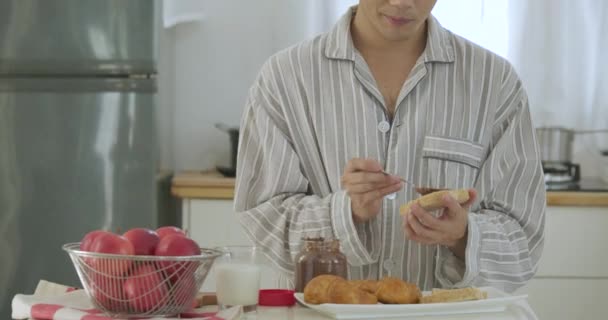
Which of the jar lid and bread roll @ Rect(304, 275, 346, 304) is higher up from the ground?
bread roll @ Rect(304, 275, 346, 304)

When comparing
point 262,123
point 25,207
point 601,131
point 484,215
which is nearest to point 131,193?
point 25,207

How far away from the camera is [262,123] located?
1.63 meters

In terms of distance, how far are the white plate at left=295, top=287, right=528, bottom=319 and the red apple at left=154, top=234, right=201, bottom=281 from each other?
0.16 metres

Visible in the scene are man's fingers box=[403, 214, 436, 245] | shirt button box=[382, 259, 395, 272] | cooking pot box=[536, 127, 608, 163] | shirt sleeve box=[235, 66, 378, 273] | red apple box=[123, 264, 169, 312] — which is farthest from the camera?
cooking pot box=[536, 127, 608, 163]

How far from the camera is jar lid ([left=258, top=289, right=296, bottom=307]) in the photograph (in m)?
1.26

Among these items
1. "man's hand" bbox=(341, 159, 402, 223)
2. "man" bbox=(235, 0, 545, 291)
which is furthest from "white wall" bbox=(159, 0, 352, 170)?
"man's hand" bbox=(341, 159, 402, 223)

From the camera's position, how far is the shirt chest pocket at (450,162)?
63.5 inches

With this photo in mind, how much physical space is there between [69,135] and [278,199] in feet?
3.94

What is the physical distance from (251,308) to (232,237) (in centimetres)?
149

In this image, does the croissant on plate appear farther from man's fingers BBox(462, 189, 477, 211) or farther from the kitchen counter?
the kitchen counter

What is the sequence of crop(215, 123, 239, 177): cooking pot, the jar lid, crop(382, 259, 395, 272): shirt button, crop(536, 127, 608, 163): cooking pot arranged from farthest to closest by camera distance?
crop(536, 127, 608, 163): cooking pot < crop(215, 123, 239, 177): cooking pot < crop(382, 259, 395, 272): shirt button < the jar lid

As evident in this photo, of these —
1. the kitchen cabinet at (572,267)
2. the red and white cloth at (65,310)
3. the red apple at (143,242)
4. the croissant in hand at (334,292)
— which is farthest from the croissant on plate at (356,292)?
the kitchen cabinet at (572,267)

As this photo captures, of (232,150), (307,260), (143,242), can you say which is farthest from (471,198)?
(232,150)

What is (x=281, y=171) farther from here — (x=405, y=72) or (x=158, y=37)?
(x=158, y=37)
